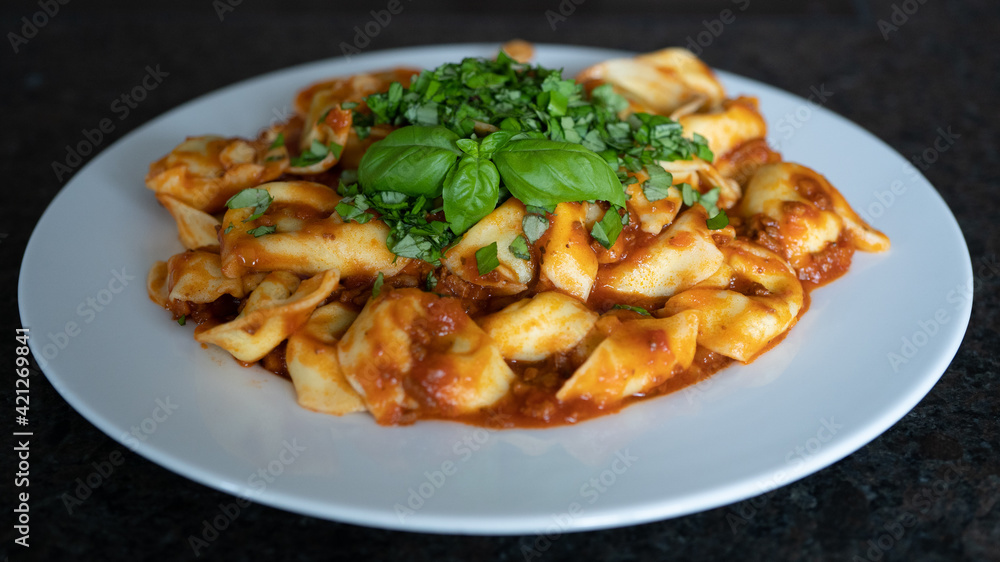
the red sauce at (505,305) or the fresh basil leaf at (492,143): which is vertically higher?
the fresh basil leaf at (492,143)

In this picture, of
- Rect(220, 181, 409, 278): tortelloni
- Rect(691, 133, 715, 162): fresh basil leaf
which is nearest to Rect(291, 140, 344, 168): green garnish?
Rect(220, 181, 409, 278): tortelloni

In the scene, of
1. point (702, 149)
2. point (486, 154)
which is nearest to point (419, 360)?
point (486, 154)

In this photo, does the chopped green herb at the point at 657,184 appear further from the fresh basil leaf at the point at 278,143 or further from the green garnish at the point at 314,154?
the fresh basil leaf at the point at 278,143

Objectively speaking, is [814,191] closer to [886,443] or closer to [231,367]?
[886,443]

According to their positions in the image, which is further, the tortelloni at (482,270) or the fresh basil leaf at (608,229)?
the fresh basil leaf at (608,229)

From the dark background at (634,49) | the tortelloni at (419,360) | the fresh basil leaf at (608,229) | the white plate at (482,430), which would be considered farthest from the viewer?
the fresh basil leaf at (608,229)

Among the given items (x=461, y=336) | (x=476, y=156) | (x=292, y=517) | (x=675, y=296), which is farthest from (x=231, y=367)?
(x=675, y=296)

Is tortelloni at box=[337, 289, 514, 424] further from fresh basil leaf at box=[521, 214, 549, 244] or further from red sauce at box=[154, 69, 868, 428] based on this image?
fresh basil leaf at box=[521, 214, 549, 244]

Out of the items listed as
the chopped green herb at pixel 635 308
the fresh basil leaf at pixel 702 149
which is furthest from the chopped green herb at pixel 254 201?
the fresh basil leaf at pixel 702 149
